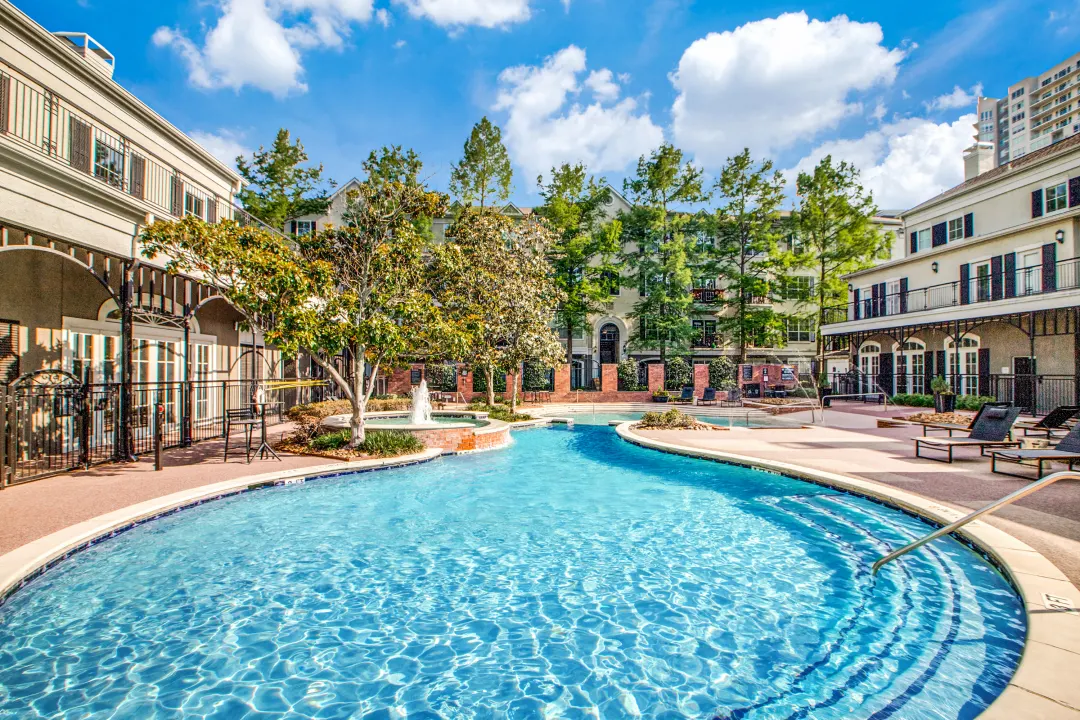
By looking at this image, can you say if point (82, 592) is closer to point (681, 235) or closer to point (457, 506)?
point (457, 506)

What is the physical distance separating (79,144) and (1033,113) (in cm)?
14016

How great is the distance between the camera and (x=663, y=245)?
31.3 metres

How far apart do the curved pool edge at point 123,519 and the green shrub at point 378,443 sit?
538 mm

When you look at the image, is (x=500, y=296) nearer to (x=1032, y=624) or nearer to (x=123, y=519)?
(x=123, y=519)

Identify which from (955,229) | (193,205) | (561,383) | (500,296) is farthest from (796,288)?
(193,205)

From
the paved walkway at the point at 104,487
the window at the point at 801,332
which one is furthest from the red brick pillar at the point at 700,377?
the paved walkway at the point at 104,487

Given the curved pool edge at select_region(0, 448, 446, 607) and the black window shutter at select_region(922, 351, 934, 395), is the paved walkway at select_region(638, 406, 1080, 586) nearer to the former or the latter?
the curved pool edge at select_region(0, 448, 446, 607)

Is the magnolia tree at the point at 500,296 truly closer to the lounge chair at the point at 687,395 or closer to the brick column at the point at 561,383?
the brick column at the point at 561,383

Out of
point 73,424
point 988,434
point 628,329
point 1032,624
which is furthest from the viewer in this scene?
point 628,329

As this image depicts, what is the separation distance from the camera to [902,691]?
3.53 m

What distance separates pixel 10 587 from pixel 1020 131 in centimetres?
14488

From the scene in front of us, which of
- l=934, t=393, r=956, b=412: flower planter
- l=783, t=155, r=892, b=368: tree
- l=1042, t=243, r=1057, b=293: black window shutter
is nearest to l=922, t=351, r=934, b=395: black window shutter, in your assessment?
l=783, t=155, r=892, b=368: tree

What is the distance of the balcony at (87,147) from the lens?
9.16 meters

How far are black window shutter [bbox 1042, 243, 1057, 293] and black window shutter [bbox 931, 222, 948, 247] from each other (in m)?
6.64
